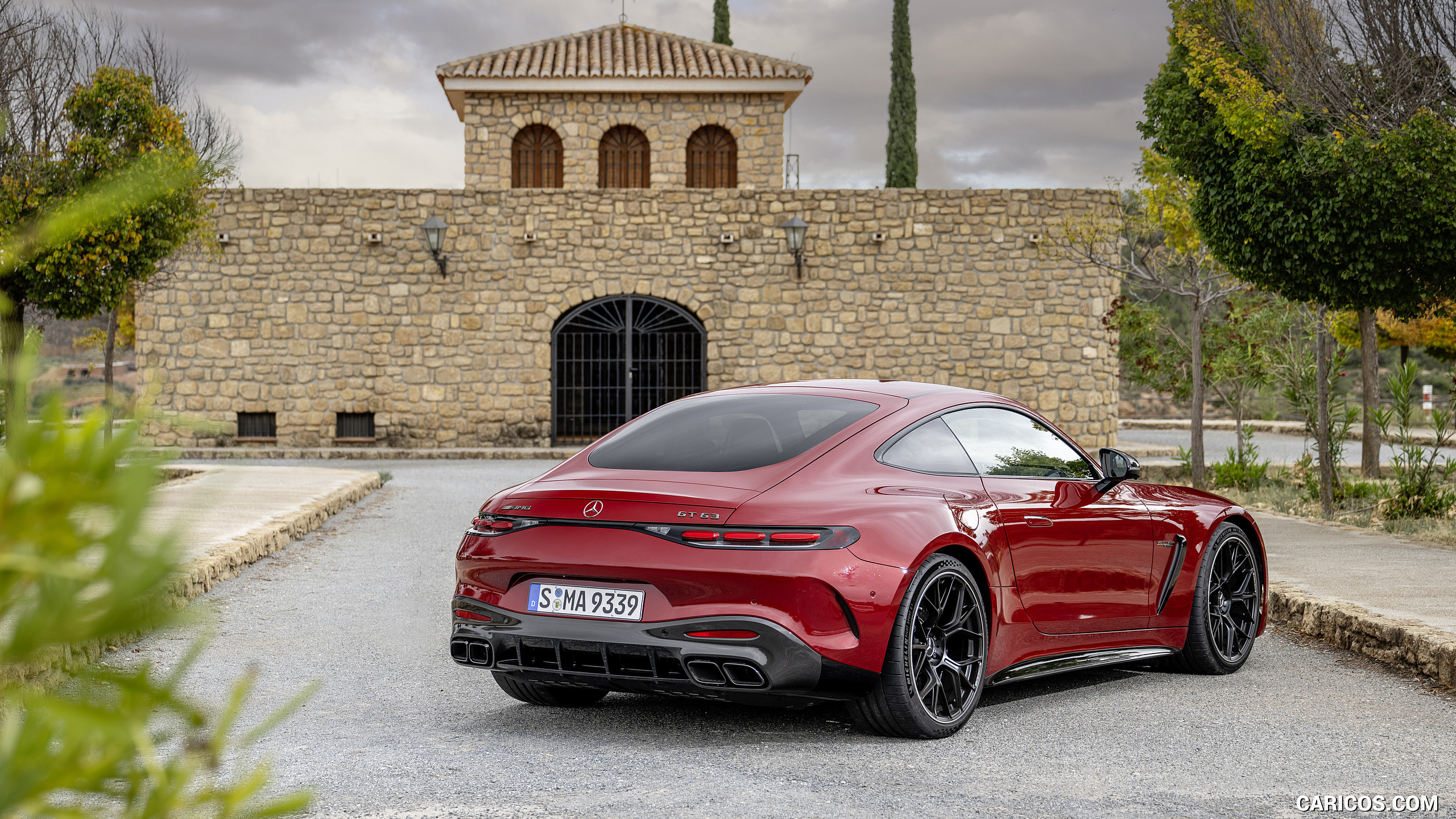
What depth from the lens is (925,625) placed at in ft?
16.0

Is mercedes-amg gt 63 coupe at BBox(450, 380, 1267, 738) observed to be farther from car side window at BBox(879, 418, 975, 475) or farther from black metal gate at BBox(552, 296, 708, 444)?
black metal gate at BBox(552, 296, 708, 444)

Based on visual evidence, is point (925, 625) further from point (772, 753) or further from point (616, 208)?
point (616, 208)

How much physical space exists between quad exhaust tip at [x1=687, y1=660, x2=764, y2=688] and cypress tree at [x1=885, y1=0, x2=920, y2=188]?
122 feet

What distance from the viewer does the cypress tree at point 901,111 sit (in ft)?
135

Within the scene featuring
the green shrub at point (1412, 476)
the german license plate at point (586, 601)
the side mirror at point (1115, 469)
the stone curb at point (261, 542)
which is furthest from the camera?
the green shrub at point (1412, 476)

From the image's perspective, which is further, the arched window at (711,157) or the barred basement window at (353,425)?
the arched window at (711,157)

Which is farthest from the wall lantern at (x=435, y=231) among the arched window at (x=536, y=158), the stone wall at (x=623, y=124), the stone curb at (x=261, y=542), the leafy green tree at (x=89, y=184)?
the stone curb at (x=261, y=542)

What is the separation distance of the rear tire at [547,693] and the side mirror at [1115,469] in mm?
2394

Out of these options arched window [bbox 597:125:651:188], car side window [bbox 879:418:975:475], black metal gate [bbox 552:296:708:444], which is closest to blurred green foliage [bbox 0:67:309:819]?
car side window [bbox 879:418:975:475]

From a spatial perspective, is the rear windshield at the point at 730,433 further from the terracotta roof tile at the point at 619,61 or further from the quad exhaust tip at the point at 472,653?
the terracotta roof tile at the point at 619,61

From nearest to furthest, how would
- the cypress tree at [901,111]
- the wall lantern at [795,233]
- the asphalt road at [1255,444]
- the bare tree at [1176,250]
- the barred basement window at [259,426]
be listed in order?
the bare tree at [1176,250], the asphalt road at [1255,444], the wall lantern at [795,233], the barred basement window at [259,426], the cypress tree at [901,111]

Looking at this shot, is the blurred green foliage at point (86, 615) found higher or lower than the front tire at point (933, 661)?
higher

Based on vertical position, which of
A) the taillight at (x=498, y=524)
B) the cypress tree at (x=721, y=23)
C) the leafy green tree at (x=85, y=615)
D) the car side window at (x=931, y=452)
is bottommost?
the taillight at (x=498, y=524)

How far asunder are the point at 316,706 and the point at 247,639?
1.69 meters
